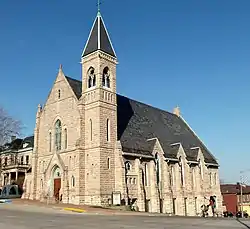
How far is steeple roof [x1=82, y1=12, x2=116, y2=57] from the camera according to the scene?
140ft

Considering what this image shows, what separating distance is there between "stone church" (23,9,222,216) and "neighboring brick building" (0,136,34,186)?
14.8 meters

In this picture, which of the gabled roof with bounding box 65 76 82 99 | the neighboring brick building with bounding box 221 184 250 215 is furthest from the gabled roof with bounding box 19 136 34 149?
the neighboring brick building with bounding box 221 184 250 215

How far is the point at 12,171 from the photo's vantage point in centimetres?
6322

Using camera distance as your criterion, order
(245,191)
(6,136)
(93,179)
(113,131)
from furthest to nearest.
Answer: (245,191)
(6,136)
(113,131)
(93,179)

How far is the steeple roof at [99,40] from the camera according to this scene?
42.6 meters

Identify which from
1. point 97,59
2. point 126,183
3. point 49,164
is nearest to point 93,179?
point 126,183

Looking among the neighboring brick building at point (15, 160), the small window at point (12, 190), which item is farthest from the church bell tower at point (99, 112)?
the neighboring brick building at point (15, 160)

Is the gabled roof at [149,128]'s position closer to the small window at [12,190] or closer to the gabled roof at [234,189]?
the small window at [12,190]

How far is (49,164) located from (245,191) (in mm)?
57317

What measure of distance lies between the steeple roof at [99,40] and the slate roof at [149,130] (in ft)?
18.0

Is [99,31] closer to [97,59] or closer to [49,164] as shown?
[97,59]

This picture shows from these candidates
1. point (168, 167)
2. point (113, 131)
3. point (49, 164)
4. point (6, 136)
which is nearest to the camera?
point (113, 131)

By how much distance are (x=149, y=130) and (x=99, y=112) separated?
1302 cm

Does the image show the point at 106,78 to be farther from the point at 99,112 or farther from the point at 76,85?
the point at 76,85
